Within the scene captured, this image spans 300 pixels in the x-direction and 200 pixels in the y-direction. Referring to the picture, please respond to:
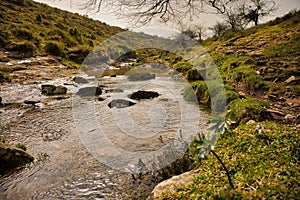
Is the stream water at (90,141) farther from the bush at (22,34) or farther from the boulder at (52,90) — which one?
the bush at (22,34)

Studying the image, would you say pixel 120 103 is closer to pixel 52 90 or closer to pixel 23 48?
pixel 52 90

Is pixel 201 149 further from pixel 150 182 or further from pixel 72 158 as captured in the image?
pixel 72 158

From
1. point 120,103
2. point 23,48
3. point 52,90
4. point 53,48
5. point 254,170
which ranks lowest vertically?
point 120,103

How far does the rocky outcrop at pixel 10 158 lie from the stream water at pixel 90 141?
235 mm

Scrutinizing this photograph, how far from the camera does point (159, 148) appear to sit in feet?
17.6

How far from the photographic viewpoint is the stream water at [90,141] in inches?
148

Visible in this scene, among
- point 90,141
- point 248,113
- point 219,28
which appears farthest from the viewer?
point 219,28

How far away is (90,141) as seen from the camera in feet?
19.4

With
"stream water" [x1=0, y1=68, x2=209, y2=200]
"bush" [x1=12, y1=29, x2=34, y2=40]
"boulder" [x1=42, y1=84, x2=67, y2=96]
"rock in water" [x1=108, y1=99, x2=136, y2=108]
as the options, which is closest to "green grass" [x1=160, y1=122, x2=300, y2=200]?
"stream water" [x1=0, y1=68, x2=209, y2=200]

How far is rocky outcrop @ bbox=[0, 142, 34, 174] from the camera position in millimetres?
4257

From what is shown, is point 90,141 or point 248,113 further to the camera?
point 90,141

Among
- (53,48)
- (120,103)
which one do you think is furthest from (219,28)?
(120,103)

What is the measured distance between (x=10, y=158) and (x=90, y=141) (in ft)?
6.52

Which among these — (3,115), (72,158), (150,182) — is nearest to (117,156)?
(72,158)
